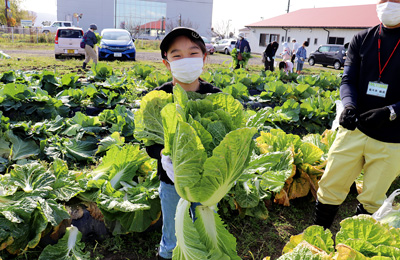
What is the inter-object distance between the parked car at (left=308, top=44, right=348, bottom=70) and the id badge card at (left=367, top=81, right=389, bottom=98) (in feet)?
72.5

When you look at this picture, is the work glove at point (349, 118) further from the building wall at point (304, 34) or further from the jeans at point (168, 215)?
the building wall at point (304, 34)

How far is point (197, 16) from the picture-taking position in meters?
57.4

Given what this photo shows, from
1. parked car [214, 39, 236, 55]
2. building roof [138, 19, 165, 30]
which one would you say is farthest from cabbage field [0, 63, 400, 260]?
building roof [138, 19, 165, 30]

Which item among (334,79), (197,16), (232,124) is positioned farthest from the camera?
(197,16)

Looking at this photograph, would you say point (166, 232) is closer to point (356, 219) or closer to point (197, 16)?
point (356, 219)

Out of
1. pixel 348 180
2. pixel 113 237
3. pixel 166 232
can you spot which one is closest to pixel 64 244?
pixel 113 237

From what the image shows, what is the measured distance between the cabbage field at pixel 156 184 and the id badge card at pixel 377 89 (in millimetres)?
805

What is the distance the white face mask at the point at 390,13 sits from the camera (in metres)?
2.20

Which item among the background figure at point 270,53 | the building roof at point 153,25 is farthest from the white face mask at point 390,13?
the building roof at point 153,25

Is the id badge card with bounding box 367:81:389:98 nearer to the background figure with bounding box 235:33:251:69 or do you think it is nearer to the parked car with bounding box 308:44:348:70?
the background figure with bounding box 235:33:251:69

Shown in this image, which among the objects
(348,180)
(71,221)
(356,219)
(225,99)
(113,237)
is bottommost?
(113,237)

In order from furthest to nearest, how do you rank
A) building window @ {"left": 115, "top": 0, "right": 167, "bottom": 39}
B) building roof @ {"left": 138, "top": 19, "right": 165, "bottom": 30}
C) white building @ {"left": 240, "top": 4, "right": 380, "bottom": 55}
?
building roof @ {"left": 138, "top": 19, "right": 165, "bottom": 30} < building window @ {"left": 115, "top": 0, "right": 167, "bottom": 39} < white building @ {"left": 240, "top": 4, "right": 380, "bottom": 55}

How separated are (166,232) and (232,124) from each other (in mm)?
935

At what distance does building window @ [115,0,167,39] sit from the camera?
53969mm
